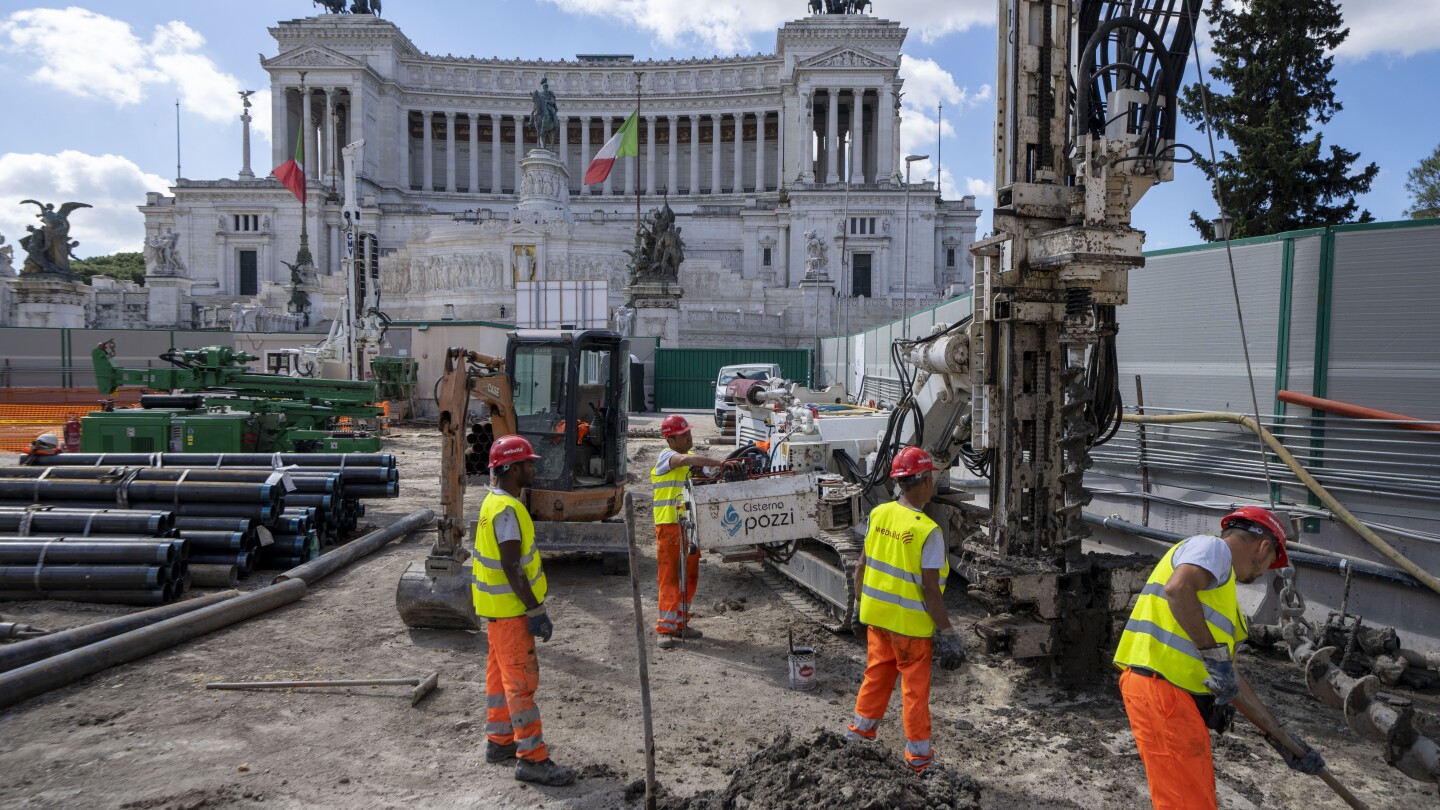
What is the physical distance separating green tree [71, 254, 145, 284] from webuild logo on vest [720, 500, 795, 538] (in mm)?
84664

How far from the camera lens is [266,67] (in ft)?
231

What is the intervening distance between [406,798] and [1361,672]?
20.6ft

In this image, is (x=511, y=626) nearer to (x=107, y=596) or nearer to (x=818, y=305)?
(x=107, y=596)

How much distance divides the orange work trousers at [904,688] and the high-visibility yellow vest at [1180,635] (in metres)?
1.29

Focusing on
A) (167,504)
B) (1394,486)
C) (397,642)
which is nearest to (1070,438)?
(1394,486)

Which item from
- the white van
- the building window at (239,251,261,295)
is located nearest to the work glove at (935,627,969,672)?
the white van

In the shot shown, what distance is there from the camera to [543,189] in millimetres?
53500

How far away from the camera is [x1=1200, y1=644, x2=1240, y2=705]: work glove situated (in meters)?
3.50

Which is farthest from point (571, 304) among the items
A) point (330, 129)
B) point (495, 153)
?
point (495, 153)

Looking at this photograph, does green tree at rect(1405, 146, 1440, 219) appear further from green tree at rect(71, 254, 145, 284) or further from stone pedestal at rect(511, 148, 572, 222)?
green tree at rect(71, 254, 145, 284)

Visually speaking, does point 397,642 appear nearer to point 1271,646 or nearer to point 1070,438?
point 1070,438

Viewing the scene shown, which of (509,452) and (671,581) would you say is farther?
(671,581)

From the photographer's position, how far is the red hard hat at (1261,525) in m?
3.53

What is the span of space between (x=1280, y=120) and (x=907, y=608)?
19829mm
